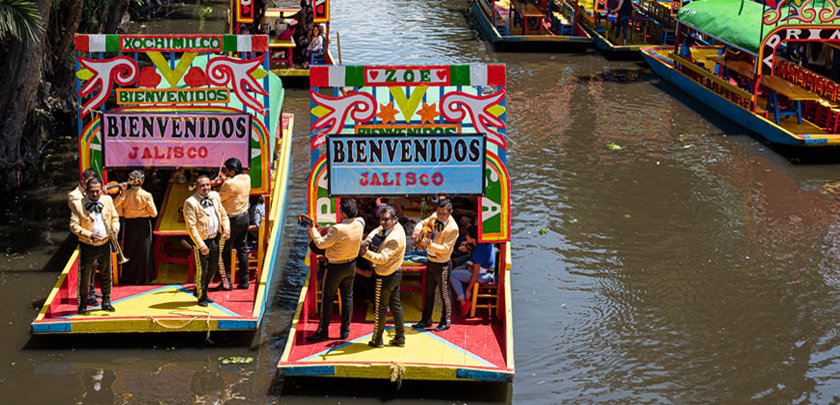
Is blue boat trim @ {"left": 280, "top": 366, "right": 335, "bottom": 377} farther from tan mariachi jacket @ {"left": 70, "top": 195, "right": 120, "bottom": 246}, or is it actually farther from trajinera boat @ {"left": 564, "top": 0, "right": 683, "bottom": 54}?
trajinera boat @ {"left": 564, "top": 0, "right": 683, "bottom": 54}

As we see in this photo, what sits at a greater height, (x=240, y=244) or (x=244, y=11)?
(x=244, y=11)

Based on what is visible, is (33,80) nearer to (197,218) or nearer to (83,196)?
(83,196)

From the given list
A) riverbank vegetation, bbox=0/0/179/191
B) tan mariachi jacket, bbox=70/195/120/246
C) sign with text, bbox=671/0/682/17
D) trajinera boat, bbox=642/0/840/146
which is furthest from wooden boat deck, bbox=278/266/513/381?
sign with text, bbox=671/0/682/17

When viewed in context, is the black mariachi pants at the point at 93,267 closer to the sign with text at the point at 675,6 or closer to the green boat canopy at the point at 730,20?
the green boat canopy at the point at 730,20

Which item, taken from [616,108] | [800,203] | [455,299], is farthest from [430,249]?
[616,108]

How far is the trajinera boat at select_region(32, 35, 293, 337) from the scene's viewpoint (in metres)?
11.8

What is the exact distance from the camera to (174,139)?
13.0 metres

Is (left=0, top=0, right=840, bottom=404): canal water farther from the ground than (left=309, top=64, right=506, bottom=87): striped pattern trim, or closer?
closer

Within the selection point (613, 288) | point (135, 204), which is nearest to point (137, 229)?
point (135, 204)

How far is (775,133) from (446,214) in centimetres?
1242

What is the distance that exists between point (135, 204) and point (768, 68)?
15467 millimetres

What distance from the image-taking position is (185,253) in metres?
13.8

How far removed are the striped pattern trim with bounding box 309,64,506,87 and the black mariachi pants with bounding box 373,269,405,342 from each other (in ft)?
7.87

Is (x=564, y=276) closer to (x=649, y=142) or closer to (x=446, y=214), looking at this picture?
(x=446, y=214)
